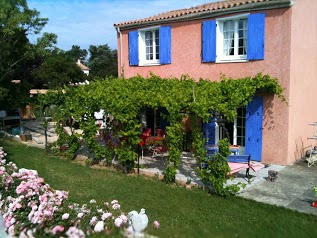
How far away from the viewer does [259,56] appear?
1202 centimetres

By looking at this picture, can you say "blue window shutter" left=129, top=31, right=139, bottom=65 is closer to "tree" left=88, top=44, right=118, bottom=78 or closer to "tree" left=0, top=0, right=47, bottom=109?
"tree" left=0, top=0, right=47, bottom=109

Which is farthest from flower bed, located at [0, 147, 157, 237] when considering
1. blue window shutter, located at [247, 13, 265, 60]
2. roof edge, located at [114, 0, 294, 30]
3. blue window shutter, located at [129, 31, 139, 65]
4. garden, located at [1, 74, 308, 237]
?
blue window shutter, located at [129, 31, 139, 65]

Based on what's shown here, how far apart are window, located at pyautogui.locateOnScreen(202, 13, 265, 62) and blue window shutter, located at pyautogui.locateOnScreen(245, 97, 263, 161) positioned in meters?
1.77

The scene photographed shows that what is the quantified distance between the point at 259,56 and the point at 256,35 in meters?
0.78

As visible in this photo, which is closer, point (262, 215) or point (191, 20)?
point (262, 215)

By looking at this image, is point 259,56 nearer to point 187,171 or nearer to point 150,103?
point 150,103

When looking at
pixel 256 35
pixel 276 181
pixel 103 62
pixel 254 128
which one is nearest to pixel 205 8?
pixel 256 35

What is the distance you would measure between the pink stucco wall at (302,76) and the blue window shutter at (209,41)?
9.99ft

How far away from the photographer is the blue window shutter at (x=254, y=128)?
1235 cm

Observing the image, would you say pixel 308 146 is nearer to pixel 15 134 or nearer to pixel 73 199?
pixel 73 199

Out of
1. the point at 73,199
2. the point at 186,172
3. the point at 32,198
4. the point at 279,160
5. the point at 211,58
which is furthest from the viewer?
the point at 211,58

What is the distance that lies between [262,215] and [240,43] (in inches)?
295

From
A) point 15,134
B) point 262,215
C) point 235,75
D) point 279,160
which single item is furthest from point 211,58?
point 15,134

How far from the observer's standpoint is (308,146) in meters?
13.6
